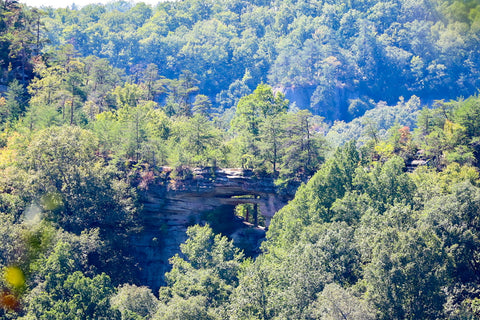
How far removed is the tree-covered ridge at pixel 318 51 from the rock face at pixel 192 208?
71.9m

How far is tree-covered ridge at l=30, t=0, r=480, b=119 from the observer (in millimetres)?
122000

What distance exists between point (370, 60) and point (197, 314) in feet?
340

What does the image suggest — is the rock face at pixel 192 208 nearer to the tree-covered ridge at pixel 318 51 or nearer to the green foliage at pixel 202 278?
the green foliage at pixel 202 278

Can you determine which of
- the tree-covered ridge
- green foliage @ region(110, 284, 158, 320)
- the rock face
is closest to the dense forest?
green foliage @ region(110, 284, 158, 320)

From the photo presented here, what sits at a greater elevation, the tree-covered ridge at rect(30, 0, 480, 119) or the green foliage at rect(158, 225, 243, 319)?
the tree-covered ridge at rect(30, 0, 480, 119)

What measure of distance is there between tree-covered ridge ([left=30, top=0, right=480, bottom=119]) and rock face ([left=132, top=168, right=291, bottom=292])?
71.9 m

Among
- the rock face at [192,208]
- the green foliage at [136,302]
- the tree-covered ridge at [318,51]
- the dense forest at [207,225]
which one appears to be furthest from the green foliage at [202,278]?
the tree-covered ridge at [318,51]

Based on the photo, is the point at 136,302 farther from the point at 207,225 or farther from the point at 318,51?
the point at 318,51

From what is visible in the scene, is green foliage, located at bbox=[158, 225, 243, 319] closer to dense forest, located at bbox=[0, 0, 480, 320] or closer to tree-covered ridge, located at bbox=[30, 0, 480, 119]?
dense forest, located at bbox=[0, 0, 480, 320]

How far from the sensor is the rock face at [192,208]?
47438 millimetres

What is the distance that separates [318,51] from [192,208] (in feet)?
268

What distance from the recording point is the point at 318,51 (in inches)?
4889

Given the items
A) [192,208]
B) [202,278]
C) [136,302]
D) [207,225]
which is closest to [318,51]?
[192,208]

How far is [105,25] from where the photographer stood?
13412 centimetres
